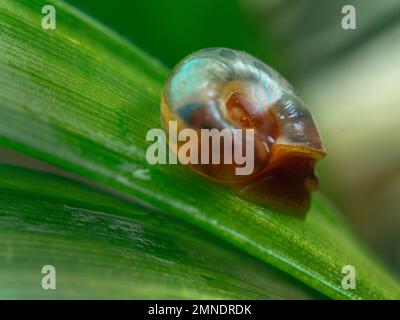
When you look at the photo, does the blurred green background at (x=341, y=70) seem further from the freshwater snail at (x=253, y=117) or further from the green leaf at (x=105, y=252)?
the green leaf at (x=105, y=252)

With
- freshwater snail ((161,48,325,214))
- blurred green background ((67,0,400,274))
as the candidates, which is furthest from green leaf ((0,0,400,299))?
blurred green background ((67,0,400,274))

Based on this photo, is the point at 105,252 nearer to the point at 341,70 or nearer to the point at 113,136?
the point at 113,136

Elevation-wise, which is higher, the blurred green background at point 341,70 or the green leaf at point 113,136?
the blurred green background at point 341,70

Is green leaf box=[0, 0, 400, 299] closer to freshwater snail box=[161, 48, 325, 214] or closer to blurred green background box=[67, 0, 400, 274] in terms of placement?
freshwater snail box=[161, 48, 325, 214]

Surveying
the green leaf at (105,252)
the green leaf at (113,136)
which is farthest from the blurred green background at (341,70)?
the green leaf at (105,252)

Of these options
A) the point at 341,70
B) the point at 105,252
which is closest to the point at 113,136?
the point at 105,252

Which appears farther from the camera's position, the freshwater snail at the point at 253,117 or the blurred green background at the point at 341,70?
the blurred green background at the point at 341,70
